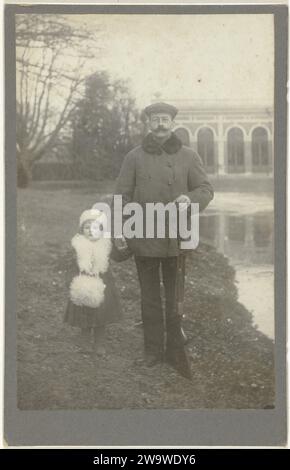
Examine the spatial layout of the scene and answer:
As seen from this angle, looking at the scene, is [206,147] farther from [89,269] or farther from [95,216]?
[89,269]

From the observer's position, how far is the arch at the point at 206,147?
137 inches

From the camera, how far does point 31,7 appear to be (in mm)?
3492

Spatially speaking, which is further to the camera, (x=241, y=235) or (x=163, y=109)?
(x=241, y=235)

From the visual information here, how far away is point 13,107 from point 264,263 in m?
1.77

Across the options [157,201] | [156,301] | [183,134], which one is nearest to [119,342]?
[156,301]

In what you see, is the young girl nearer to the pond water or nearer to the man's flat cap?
the pond water

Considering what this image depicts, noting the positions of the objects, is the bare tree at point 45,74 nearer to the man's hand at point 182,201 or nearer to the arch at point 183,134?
the arch at point 183,134

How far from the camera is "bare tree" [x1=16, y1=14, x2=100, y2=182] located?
11.4 feet

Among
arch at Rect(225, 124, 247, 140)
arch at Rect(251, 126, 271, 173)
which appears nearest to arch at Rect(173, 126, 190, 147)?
arch at Rect(225, 124, 247, 140)

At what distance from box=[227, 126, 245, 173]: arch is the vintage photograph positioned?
0.08 meters

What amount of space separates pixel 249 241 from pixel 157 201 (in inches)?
24.1

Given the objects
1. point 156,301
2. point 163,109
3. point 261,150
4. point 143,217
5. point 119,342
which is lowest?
point 119,342

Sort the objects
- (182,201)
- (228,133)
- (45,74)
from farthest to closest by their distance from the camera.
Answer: (228,133), (45,74), (182,201)

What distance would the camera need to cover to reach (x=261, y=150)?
11.6 feet
